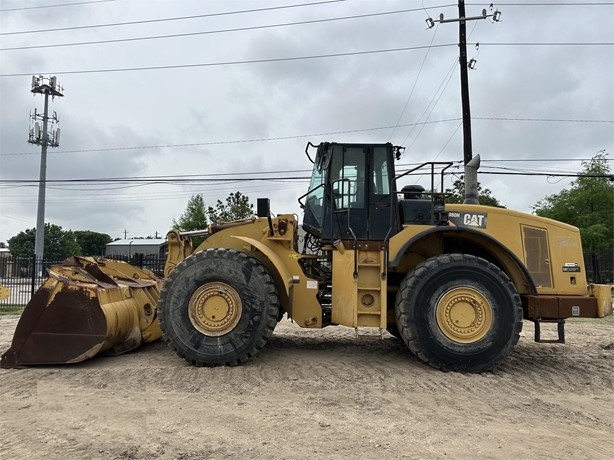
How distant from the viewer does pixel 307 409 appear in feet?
15.2

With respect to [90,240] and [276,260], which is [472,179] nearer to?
[276,260]

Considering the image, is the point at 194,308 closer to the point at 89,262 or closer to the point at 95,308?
the point at 95,308

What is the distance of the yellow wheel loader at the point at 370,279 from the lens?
5.94m

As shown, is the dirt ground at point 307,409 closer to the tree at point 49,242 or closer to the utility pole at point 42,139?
the utility pole at point 42,139

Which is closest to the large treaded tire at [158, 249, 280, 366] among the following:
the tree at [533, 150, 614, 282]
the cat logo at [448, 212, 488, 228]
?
the cat logo at [448, 212, 488, 228]

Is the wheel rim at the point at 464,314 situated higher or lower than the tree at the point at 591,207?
lower

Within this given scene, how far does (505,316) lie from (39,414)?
492cm

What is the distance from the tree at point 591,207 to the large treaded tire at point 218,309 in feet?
81.3

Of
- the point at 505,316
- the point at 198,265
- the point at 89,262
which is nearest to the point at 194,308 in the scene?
the point at 198,265

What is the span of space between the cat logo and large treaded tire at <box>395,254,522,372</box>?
1.81 ft

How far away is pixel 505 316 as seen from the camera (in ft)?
19.5

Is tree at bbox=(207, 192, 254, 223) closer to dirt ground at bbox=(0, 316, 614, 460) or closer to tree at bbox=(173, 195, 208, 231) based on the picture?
tree at bbox=(173, 195, 208, 231)

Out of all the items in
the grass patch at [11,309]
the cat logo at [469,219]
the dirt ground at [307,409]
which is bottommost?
the dirt ground at [307,409]

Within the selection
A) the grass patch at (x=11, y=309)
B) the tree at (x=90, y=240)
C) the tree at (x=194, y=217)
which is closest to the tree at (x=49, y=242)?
the tree at (x=90, y=240)
